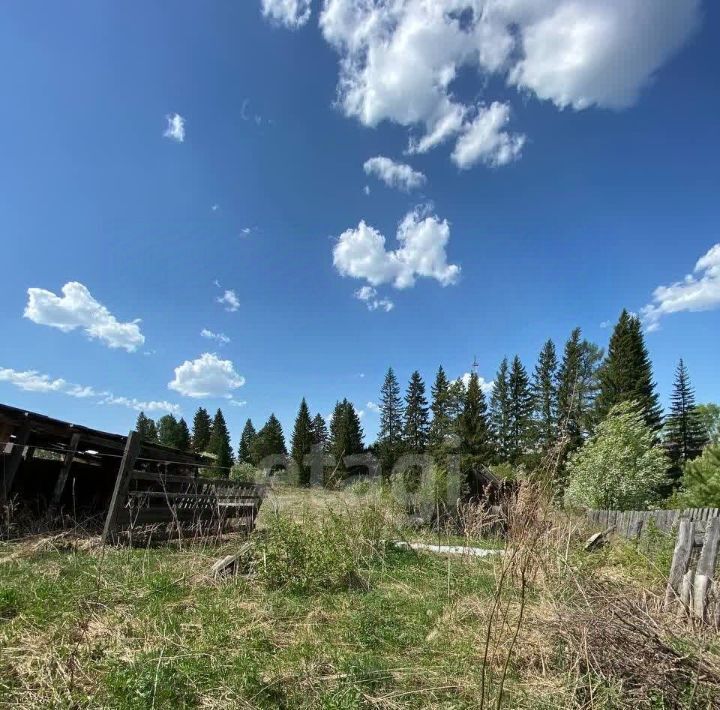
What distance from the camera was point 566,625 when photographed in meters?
3.10

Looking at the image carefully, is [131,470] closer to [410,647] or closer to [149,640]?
[149,640]

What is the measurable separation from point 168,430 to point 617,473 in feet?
185

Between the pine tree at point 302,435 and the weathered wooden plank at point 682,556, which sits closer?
the weathered wooden plank at point 682,556

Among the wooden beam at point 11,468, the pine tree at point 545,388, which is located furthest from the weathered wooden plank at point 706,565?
the pine tree at point 545,388

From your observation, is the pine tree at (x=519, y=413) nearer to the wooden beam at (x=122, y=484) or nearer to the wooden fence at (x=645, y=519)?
the wooden fence at (x=645, y=519)

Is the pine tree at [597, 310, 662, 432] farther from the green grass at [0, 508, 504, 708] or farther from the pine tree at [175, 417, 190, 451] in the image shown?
the pine tree at [175, 417, 190, 451]

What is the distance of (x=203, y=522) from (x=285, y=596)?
14.5 ft

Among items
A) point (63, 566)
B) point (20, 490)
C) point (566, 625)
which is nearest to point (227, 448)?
point (20, 490)

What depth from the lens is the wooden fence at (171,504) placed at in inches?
291

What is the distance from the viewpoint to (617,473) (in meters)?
21.6

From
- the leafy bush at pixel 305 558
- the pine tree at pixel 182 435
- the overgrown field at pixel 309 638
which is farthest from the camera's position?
the pine tree at pixel 182 435

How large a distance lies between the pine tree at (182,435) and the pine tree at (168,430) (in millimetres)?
255

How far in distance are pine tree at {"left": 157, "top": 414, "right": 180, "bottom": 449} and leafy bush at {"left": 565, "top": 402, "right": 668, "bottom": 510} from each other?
5246 cm

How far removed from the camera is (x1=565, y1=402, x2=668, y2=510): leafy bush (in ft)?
70.6
